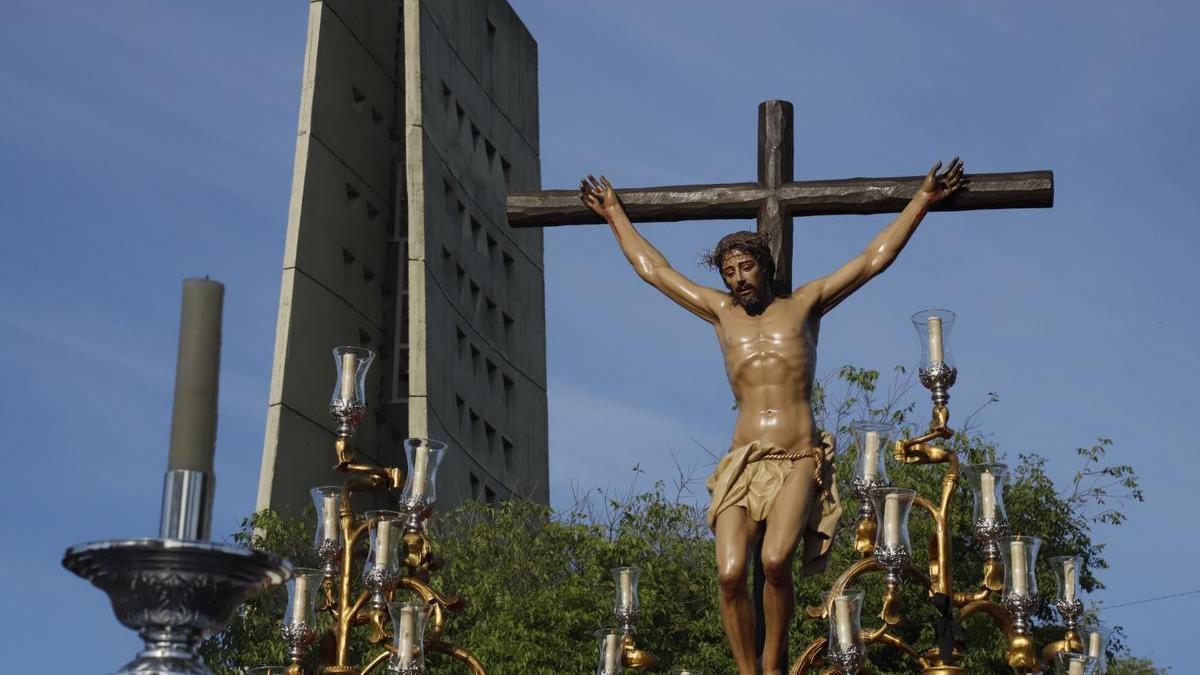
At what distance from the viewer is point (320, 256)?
4044 centimetres

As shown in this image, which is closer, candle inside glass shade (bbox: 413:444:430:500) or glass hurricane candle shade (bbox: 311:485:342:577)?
candle inside glass shade (bbox: 413:444:430:500)

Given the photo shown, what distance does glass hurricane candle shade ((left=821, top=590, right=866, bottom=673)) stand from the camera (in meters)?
10.1

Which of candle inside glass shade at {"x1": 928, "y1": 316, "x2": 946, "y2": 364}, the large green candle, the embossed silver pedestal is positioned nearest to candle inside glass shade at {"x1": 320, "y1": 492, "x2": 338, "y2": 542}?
candle inside glass shade at {"x1": 928, "y1": 316, "x2": 946, "y2": 364}

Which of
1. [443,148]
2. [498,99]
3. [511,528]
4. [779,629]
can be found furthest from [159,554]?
[498,99]

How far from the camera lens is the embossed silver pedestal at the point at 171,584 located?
4738mm

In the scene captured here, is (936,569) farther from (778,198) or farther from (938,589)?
(778,198)

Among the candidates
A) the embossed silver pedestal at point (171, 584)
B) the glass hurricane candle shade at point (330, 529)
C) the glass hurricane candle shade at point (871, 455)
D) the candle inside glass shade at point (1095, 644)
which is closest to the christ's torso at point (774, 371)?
the glass hurricane candle shade at point (871, 455)

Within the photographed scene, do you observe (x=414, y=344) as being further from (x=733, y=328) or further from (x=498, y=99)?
(x=733, y=328)

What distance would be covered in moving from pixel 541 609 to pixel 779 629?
15905 millimetres

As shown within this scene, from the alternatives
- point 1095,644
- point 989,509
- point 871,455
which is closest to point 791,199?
point 871,455

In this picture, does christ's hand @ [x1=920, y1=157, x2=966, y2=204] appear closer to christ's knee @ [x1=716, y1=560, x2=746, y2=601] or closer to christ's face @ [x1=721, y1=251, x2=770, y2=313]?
christ's face @ [x1=721, y1=251, x2=770, y2=313]

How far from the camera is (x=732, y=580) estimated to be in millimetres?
10406

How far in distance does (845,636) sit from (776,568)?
54 centimetres

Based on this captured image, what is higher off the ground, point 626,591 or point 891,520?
point 891,520
